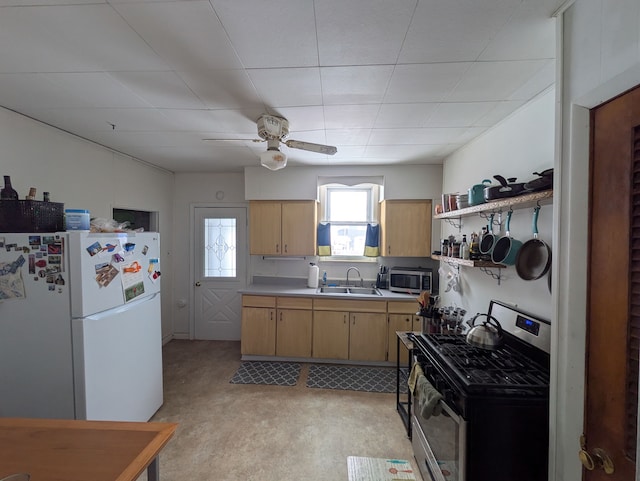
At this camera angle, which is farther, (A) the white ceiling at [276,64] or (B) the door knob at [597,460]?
(A) the white ceiling at [276,64]

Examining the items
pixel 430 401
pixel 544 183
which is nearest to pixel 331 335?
pixel 430 401

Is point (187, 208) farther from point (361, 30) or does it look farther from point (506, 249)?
point (506, 249)

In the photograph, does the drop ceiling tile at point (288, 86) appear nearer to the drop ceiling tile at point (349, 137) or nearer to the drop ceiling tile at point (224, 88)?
the drop ceiling tile at point (224, 88)

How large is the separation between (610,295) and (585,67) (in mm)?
816

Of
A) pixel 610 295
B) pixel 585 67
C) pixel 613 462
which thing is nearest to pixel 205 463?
pixel 613 462

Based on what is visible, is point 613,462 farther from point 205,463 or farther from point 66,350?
point 66,350

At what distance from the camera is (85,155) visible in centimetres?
260

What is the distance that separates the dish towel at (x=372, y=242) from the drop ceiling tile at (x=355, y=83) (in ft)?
6.69

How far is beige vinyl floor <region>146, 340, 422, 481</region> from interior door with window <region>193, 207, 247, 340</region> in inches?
39.1

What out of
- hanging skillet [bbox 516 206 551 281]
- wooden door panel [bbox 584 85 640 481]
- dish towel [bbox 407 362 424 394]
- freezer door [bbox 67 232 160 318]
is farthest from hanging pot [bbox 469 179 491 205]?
freezer door [bbox 67 232 160 318]

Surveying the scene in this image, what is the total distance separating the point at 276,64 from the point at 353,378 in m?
3.04

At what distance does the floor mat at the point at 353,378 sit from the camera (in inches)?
111

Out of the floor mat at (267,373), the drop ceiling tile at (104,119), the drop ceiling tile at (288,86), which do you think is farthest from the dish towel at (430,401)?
the drop ceiling tile at (104,119)

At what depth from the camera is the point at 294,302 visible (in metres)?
3.32
